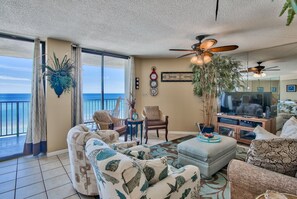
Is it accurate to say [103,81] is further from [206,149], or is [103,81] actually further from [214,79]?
[206,149]

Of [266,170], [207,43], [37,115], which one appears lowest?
[266,170]

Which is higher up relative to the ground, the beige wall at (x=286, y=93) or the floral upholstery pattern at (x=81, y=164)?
the beige wall at (x=286, y=93)

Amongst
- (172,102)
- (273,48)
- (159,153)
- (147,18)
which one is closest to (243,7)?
(147,18)

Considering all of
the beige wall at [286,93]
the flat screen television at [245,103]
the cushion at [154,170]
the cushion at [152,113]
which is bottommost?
the cushion at [154,170]

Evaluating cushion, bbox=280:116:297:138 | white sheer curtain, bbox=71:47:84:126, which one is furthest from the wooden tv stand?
white sheer curtain, bbox=71:47:84:126

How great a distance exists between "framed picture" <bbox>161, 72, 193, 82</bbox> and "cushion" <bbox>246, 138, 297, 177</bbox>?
3.91m

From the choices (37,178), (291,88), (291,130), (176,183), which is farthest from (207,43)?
(37,178)

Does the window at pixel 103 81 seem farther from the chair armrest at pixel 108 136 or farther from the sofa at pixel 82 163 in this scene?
the sofa at pixel 82 163

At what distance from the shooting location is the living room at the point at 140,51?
2.20 m

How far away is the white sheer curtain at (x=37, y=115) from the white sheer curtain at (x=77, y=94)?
62 centimetres

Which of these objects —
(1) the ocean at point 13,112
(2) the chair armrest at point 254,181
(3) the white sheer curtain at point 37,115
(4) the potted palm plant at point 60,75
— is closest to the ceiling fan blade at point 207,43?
(2) the chair armrest at point 254,181

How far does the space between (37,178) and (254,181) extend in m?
2.95

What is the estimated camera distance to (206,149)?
8.00 feet

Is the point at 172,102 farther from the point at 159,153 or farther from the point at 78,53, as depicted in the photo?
the point at 78,53
